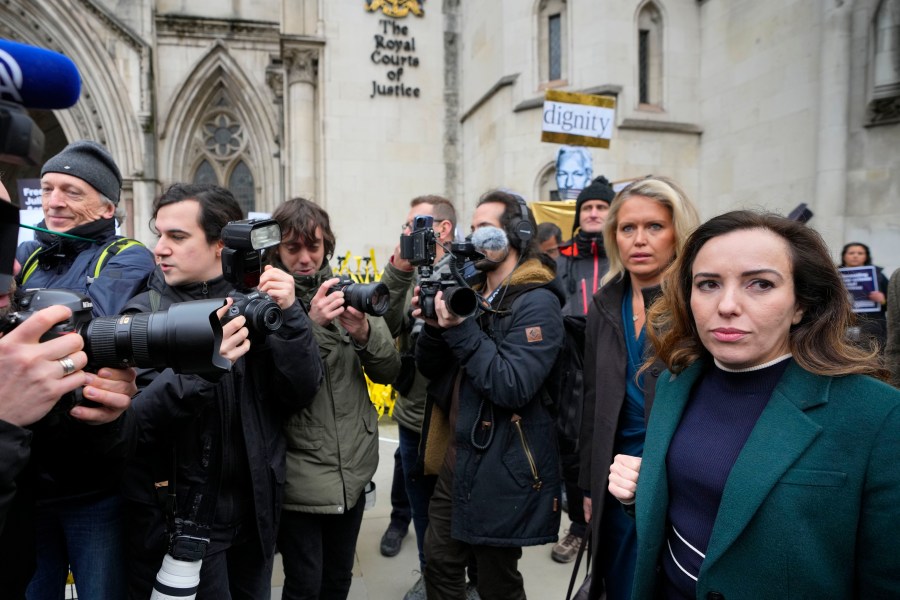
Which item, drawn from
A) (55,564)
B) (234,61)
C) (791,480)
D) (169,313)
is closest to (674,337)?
(791,480)

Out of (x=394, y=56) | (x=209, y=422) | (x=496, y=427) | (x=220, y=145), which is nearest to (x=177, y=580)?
(x=209, y=422)

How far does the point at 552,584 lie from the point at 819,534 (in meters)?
2.19

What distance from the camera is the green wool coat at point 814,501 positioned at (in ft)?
3.26

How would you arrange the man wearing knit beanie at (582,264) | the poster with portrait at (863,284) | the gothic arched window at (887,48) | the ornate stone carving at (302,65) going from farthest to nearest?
the ornate stone carving at (302,65)
the gothic arched window at (887,48)
the poster with portrait at (863,284)
the man wearing knit beanie at (582,264)

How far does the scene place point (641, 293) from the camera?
79.0 inches

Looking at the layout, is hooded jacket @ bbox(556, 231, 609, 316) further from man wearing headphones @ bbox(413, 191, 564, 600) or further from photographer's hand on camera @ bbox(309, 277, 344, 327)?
photographer's hand on camera @ bbox(309, 277, 344, 327)

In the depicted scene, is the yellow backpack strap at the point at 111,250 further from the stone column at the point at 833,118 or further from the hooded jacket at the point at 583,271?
the stone column at the point at 833,118

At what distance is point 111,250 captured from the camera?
83.5 inches

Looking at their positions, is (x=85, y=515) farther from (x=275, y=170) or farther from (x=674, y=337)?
(x=275, y=170)

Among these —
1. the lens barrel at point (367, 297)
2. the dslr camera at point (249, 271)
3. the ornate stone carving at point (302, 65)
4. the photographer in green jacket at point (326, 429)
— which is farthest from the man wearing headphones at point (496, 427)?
the ornate stone carving at point (302, 65)

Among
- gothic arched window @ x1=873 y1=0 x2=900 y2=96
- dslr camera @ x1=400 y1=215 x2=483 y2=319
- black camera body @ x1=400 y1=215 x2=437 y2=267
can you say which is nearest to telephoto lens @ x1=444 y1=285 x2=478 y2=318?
dslr camera @ x1=400 y1=215 x2=483 y2=319

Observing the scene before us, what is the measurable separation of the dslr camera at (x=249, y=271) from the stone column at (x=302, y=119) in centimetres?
914

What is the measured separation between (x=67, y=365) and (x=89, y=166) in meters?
1.49

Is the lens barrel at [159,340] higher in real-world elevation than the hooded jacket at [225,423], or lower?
higher
